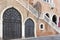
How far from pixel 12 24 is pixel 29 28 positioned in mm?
2323

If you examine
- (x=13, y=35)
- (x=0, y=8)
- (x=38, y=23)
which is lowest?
(x=13, y=35)

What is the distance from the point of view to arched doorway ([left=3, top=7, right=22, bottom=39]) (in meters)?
21.5

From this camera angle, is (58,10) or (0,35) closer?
(0,35)

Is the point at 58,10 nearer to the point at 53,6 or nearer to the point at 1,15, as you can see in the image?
the point at 53,6

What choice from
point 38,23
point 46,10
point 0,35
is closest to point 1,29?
point 0,35

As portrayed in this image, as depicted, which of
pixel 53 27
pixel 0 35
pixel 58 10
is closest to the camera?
pixel 0 35

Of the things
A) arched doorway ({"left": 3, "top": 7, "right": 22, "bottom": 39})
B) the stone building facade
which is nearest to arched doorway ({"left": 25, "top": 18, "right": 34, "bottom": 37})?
the stone building facade

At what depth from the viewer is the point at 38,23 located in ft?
77.0

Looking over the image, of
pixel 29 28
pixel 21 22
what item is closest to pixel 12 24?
pixel 21 22

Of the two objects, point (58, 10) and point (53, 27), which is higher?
point (58, 10)

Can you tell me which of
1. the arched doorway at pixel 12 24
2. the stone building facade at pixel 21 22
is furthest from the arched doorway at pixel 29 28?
the arched doorway at pixel 12 24

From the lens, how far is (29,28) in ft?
75.5

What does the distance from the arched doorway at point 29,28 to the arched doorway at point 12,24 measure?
0.82 metres

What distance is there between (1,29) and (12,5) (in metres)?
3.08
